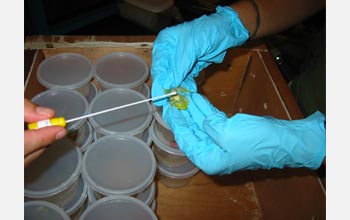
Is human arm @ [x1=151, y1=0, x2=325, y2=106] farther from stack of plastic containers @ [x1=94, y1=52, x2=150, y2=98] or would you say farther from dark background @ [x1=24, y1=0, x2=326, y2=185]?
dark background @ [x1=24, y1=0, x2=326, y2=185]

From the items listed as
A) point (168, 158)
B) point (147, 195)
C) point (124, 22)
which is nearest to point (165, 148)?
point (168, 158)

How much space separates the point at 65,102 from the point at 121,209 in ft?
1.47

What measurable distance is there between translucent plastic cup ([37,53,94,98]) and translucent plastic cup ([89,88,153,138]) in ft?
0.35

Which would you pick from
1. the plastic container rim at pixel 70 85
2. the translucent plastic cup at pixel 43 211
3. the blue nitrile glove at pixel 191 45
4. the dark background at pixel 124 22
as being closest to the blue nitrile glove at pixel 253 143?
the blue nitrile glove at pixel 191 45

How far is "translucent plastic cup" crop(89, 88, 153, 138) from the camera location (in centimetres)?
99

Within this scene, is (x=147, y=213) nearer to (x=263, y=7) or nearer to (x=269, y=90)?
→ (x=269, y=90)

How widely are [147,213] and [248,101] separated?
2.30ft

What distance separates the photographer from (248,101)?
50.1 inches

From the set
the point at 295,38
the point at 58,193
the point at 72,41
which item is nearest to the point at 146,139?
the point at 58,193

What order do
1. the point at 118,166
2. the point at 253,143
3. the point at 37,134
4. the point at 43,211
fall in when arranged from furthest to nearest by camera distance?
the point at 118,166 < the point at 43,211 < the point at 253,143 < the point at 37,134

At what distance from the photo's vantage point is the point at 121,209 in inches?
33.0

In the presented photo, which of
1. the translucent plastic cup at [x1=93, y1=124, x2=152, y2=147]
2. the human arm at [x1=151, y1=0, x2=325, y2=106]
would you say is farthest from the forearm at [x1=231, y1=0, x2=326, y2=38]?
the translucent plastic cup at [x1=93, y1=124, x2=152, y2=147]

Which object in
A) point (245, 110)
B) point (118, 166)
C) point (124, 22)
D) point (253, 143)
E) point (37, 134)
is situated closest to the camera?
point (37, 134)

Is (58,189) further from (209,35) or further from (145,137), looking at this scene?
(209,35)
